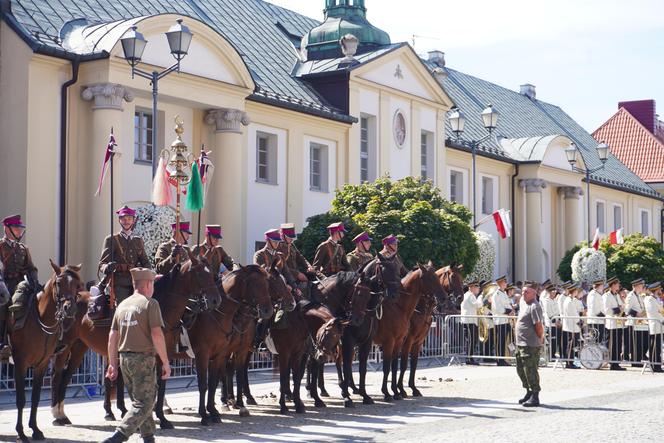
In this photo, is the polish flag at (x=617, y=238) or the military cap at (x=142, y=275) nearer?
the military cap at (x=142, y=275)

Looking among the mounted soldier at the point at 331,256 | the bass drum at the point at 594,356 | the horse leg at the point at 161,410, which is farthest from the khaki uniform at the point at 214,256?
the bass drum at the point at 594,356

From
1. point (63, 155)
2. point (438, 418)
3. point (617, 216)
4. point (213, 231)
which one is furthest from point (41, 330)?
point (617, 216)

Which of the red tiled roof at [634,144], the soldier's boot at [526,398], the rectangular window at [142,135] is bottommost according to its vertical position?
the soldier's boot at [526,398]

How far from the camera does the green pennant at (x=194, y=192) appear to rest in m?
17.5

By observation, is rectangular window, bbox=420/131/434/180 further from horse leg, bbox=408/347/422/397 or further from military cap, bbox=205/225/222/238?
military cap, bbox=205/225/222/238

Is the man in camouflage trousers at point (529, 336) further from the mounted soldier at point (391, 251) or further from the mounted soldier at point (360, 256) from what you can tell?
the mounted soldier at point (360, 256)

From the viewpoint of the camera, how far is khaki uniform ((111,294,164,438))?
1009 cm

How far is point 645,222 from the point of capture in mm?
55938

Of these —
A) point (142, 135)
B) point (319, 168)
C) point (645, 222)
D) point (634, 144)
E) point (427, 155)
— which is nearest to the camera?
point (142, 135)

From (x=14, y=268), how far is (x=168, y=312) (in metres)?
1.89

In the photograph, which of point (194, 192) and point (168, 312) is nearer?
point (168, 312)

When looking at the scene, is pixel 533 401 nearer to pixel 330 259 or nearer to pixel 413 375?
pixel 413 375

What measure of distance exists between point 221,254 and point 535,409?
4964 millimetres

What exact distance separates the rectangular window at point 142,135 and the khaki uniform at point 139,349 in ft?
48.8
